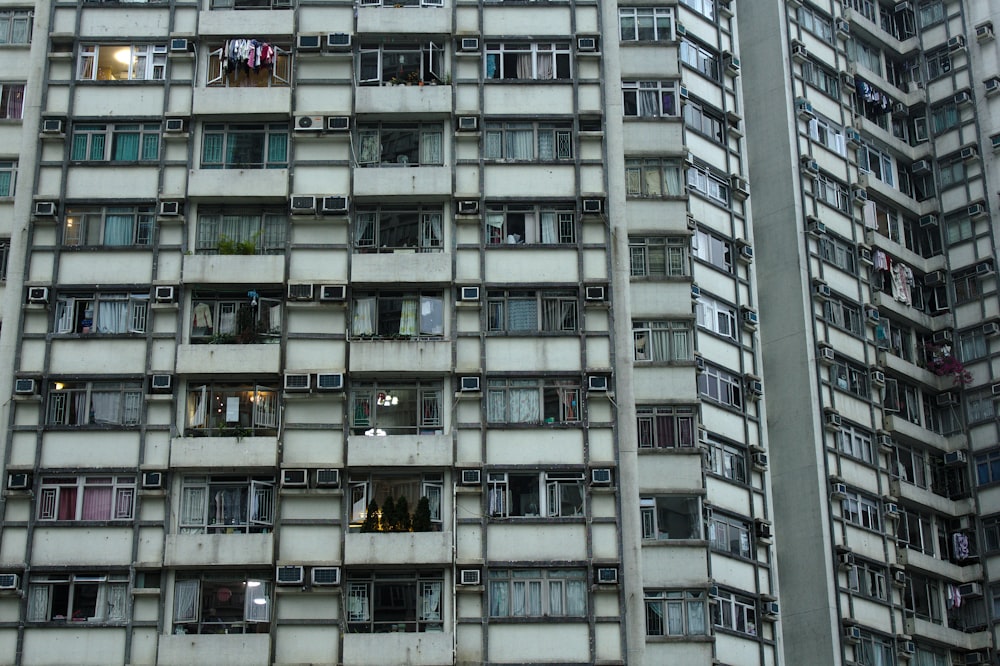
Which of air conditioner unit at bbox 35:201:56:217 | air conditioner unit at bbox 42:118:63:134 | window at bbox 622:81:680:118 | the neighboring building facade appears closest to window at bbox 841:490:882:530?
the neighboring building facade

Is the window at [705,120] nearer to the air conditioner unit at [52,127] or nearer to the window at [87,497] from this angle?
the air conditioner unit at [52,127]

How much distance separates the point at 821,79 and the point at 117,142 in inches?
963

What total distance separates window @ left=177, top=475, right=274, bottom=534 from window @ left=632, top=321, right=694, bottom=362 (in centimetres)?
1135

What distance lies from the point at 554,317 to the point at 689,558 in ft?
25.0

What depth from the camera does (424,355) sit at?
49.7 m

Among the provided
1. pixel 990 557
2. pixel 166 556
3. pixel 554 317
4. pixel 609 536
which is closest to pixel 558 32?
pixel 554 317

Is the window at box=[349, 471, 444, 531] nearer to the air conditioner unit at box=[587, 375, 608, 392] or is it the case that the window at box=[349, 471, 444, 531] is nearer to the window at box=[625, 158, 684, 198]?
the air conditioner unit at box=[587, 375, 608, 392]

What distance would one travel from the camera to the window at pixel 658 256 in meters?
53.2

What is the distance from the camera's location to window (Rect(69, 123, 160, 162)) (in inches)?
2041

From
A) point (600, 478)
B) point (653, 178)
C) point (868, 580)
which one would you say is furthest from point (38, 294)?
point (868, 580)

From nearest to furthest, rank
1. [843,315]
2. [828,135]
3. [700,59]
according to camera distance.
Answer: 1. [700,59]
2. [843,315]
3. [828,135]

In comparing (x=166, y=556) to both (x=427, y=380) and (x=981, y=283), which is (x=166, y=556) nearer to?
(x=427, y=380)

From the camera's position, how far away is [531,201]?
51.5 m

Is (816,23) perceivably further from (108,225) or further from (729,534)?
(108,225)
